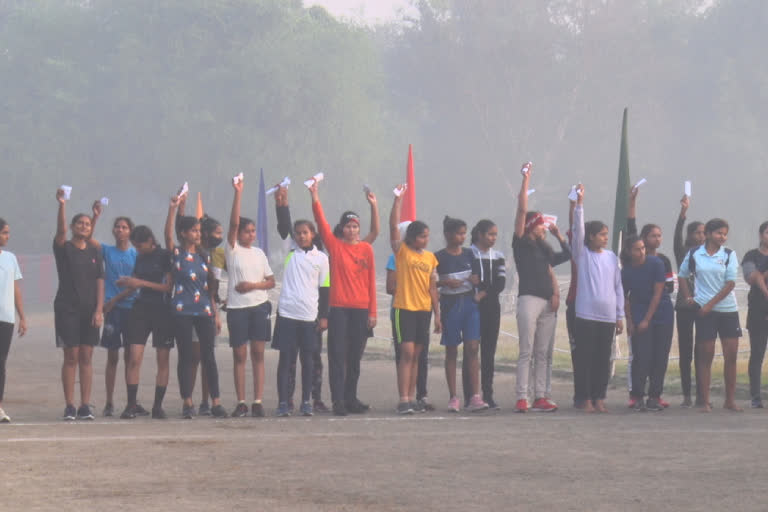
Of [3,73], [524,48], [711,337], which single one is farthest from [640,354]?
[3,73]

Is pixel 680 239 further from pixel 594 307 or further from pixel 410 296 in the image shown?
pixel 410 296

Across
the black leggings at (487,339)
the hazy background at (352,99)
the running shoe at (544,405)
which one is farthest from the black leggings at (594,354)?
the hazy background at (352,99)

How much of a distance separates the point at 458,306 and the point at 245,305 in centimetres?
195

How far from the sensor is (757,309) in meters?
12.6

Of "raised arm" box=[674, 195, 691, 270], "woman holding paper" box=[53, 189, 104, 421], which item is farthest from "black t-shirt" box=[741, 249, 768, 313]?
"woman holding paper" box=[53, 189, 104, 421]

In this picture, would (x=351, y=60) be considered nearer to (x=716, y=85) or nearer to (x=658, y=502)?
(x=716, y=85)

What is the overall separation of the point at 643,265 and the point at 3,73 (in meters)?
42.2

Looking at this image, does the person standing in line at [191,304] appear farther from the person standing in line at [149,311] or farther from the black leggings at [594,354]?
the black leggings at [594,354]

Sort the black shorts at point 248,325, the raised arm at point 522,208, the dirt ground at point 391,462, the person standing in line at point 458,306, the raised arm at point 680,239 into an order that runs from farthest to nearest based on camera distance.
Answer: the raised arm at point 680,239, the person standing in line at point 458,306, the raised arm at point 522,208, the black shorts at point 248,325, the dirt ground at point 391,462

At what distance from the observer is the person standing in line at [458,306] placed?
12.2m

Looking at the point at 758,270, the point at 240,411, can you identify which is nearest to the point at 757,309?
the point at 758,270

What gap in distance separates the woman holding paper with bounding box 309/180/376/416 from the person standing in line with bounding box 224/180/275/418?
58 cm

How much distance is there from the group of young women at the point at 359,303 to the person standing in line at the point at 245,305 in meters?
0.02

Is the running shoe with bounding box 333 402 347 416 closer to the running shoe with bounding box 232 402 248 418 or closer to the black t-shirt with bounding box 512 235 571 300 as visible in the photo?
the running shoe with bounding box 232 402 248 418
